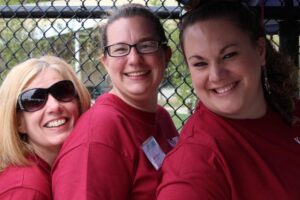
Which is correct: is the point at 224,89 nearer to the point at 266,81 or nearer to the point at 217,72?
the point at 217,72

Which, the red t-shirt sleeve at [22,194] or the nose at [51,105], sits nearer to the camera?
the red t-shirt sleeve at [22,194]

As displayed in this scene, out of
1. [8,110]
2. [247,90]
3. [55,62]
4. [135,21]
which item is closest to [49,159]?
[8,110]

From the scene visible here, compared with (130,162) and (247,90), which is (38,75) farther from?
(247,90)

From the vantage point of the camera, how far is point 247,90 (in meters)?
1.69

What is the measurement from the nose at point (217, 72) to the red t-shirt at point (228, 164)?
0.12 metres

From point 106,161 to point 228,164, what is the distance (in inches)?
15.4

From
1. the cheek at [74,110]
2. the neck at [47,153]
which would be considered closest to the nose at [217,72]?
the cheek at [74,110]

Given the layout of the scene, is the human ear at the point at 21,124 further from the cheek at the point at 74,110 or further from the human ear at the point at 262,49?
the human ear at the point at 262,49

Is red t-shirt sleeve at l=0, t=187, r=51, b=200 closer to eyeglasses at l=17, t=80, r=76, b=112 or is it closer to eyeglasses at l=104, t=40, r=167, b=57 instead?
eyeglasses at l=17, t=80, r=76, b=112

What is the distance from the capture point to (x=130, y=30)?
1969 millimetres

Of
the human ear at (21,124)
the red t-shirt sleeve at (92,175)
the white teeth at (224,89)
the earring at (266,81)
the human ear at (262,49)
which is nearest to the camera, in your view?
the red t-shirt sleeve at (92,175)

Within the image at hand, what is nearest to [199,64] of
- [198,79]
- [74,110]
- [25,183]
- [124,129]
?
[198,79]

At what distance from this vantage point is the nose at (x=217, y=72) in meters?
1.65

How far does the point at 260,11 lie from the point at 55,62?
86 centimetres
